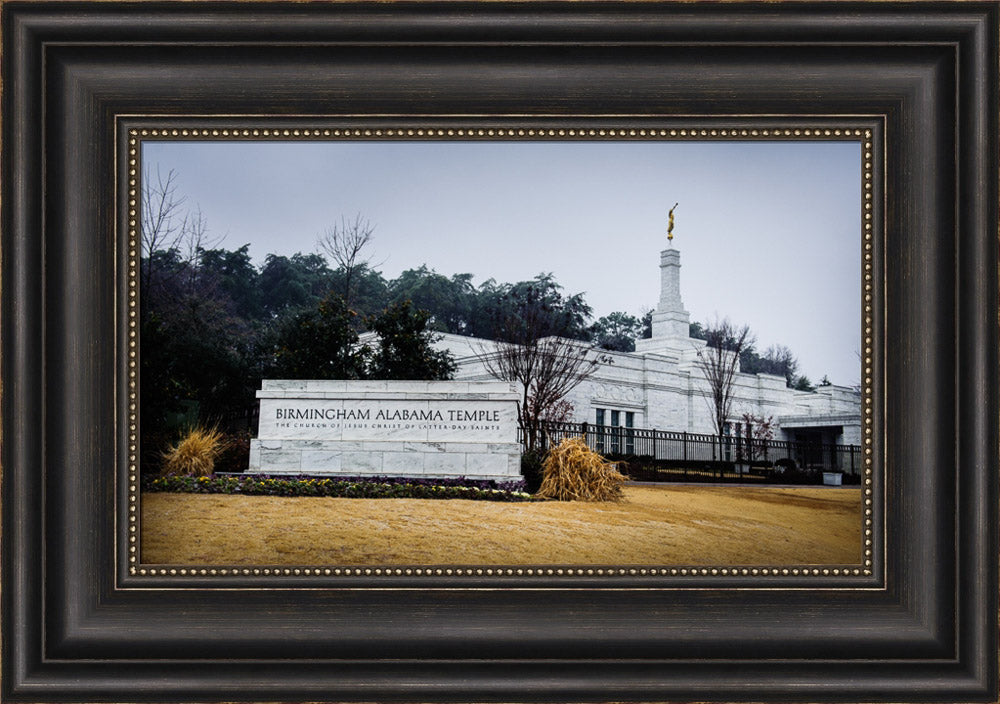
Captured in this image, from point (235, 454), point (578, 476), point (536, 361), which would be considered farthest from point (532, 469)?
point (235, 454)

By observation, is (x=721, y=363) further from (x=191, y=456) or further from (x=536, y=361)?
(x=191, y=456)

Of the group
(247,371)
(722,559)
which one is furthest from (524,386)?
(722,559)

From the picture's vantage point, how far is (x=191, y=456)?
560 centimetres

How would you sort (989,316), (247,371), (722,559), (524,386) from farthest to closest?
1. (524,386)
2. (247,371)
3. (722,559)
4. (989,316)

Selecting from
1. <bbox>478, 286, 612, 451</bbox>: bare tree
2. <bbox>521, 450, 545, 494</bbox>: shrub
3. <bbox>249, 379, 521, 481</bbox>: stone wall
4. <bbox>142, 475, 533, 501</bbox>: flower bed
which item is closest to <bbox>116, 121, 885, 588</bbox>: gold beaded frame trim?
<bbox>142, 475, 533, 501</bbox>: flower bed

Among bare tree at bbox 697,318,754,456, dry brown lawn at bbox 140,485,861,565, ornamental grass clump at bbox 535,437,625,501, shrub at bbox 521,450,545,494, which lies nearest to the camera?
dry brown lawn at bbox 140,485,861,565

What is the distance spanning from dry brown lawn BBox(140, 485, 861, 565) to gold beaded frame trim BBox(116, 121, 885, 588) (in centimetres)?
8

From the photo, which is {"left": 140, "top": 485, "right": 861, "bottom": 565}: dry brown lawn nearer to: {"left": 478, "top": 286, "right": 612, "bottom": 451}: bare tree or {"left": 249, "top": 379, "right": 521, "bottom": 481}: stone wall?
{"left": 249, "top": 379, "right": 521, "bottom": 481}: stone wall

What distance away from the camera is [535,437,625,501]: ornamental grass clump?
838 centimetres

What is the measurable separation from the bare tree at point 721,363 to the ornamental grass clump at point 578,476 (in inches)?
88.6

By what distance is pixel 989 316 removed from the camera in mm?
4012

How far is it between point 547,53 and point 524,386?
935 cm

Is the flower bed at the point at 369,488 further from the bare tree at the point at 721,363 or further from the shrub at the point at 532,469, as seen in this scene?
the bare tree at the point at 721,363

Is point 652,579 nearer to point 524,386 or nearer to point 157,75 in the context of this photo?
point 157,75
